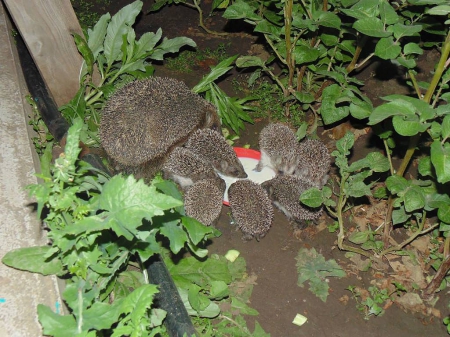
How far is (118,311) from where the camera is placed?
8.13 feet

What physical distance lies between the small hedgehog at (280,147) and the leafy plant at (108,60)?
149 centimetres

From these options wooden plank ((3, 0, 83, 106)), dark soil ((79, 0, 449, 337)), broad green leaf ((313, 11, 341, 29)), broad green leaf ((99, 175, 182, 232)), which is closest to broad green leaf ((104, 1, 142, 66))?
wooden plank ((3, 0, 83, 106))

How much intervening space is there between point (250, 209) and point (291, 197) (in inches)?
16.8

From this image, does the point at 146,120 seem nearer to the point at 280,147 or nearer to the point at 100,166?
the point at 100,166

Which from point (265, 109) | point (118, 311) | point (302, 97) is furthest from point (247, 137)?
point (118, 311)

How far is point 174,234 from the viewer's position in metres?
3.29

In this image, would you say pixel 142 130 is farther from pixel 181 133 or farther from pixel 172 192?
pixel 172 192

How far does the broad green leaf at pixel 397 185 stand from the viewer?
3631 mm

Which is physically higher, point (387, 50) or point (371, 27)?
point (371, 27)

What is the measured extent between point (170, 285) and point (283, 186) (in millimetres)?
1609

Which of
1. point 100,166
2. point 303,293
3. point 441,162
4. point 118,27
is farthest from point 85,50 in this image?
point 441,162

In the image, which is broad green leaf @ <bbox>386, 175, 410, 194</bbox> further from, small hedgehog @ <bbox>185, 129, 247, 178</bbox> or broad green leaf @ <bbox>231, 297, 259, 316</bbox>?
small hedgehog @ <bbox>185, 129, 247, 178</bbox>

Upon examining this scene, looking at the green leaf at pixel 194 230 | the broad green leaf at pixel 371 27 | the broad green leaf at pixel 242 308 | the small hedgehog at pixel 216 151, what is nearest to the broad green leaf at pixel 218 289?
the broad green leaf at pixel 242 308

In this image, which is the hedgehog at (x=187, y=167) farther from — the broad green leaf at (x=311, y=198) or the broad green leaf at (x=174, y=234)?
the broad green leaf at (x=174, y=234)
